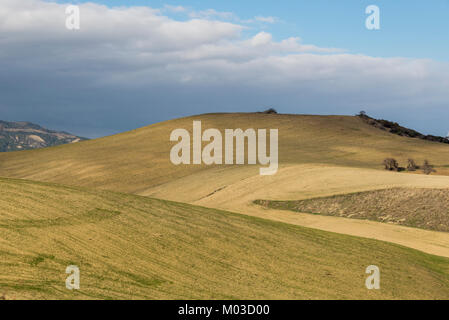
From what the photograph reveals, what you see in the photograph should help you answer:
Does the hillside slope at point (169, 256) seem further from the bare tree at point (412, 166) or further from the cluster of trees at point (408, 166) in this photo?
the bare tree at point (412, 166)

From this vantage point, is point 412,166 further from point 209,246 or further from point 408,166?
point 209,246

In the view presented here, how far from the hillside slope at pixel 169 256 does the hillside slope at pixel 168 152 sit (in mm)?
23552

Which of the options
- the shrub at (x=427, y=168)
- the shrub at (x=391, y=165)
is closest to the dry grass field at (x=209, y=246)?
the shrub at (x=391, y=165)

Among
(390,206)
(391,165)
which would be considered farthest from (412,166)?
(390,206)

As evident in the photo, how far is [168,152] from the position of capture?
62625mm

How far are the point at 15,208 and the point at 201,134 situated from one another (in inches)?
2120

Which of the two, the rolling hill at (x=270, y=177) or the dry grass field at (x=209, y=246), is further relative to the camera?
the rolling hill at (x=270, y=177)

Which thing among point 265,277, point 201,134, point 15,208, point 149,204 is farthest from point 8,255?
point 201,134

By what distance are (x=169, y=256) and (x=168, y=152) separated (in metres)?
47.1

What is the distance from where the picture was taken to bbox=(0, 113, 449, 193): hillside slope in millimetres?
51750

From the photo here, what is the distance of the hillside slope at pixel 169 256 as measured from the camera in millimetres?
13055
